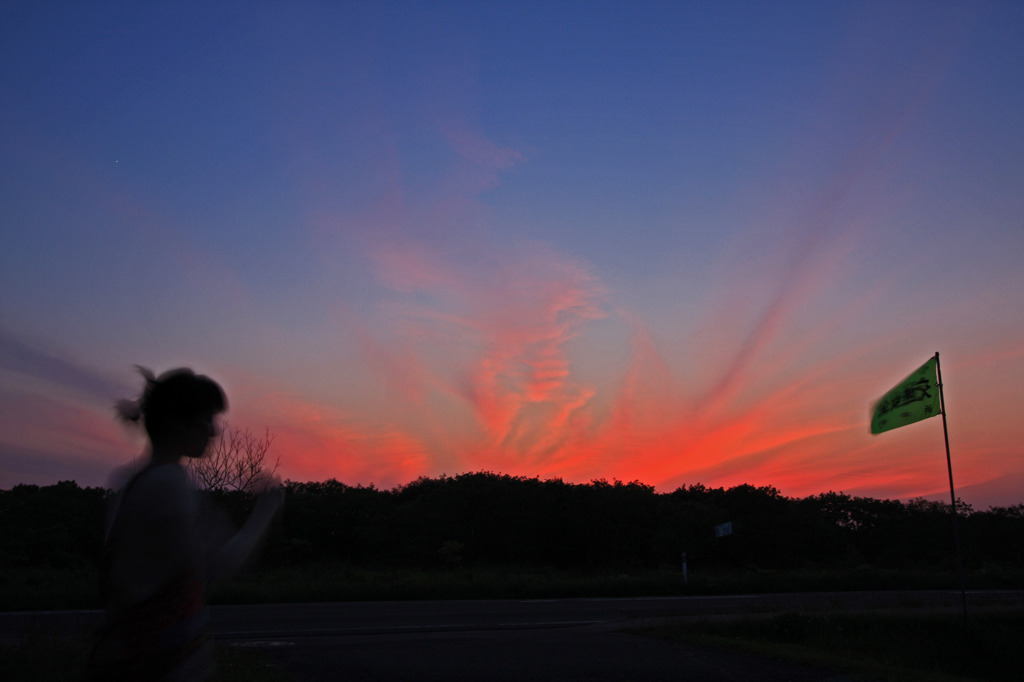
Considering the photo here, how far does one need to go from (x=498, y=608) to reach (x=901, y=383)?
11345 mm

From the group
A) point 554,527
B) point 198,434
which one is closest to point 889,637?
point 198,434

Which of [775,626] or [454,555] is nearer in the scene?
[775,626]

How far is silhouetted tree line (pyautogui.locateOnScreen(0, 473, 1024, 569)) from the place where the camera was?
41.6 meters

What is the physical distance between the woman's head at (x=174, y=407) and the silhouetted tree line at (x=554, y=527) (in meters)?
38.3

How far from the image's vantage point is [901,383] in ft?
46.2

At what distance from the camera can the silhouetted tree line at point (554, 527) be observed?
136 ft

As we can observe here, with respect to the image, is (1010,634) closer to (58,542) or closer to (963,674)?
(963,674)

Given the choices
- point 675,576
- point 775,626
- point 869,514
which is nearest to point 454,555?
point 675,576

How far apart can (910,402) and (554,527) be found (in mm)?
34471

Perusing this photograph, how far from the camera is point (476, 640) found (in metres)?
12.5

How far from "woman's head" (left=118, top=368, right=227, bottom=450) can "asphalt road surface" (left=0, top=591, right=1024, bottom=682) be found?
7326 millimetres

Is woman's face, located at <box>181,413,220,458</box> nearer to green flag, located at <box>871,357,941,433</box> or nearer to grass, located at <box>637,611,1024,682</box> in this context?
grass, located at <box>637,611,1024,682</box>

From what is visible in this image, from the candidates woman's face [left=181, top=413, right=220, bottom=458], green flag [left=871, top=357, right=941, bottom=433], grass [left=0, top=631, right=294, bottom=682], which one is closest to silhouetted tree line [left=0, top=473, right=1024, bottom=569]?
green flag [left=871, top=357, right=941, bottom=433]

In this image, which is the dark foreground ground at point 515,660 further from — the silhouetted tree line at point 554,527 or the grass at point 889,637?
the silhouetted tree line at point 554,527
